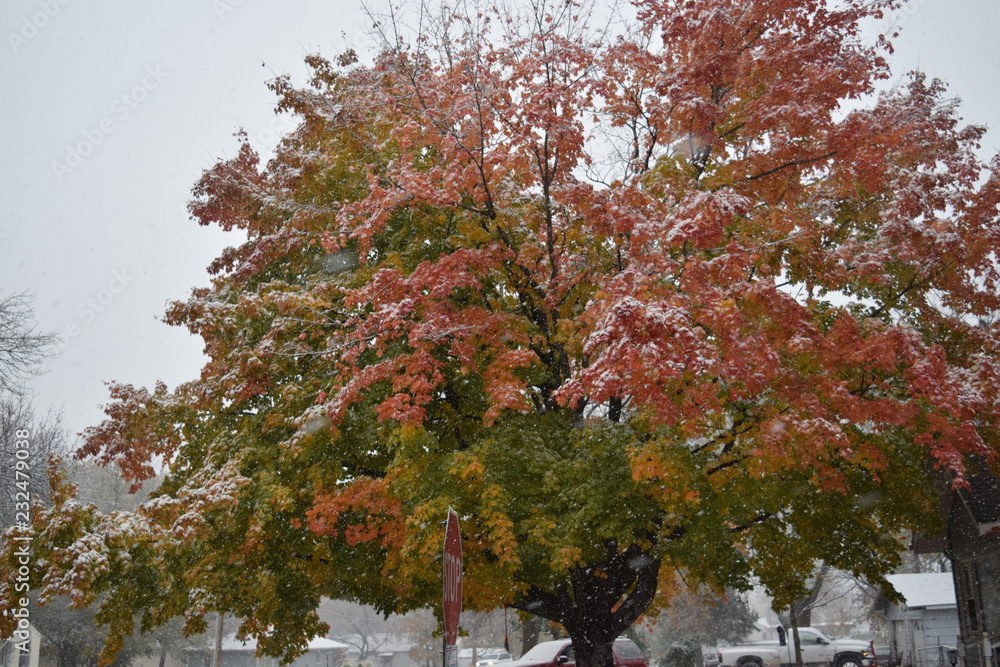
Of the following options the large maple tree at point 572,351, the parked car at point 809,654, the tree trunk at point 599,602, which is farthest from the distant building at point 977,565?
the parked car at point 809,654

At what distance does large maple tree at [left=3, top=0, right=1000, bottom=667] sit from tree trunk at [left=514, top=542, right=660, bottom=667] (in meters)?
0.05

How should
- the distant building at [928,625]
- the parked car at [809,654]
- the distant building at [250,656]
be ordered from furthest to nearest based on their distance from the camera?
the distant building at [250,656] → the distant building at [928,625] → the parked car at [809,654]

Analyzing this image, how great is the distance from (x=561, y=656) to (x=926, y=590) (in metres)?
20.9

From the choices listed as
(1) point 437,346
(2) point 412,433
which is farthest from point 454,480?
(1) point 437,346

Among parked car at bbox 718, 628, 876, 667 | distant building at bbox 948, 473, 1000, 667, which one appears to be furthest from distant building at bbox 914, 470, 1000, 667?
parked car at bbox 718, 628, 876, 667

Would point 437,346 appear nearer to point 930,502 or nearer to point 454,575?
point 454,575

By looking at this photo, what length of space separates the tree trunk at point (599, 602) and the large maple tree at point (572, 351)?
0.18 ft

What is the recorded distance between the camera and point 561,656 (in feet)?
58.9

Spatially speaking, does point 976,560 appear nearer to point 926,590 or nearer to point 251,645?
point 926,590

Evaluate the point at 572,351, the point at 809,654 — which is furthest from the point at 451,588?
the point at 809,654

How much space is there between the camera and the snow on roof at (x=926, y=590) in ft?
95.9

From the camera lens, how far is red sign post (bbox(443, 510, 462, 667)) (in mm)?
5355

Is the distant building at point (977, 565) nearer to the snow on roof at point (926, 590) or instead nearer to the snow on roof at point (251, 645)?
the snow on roof at point (926, 590)

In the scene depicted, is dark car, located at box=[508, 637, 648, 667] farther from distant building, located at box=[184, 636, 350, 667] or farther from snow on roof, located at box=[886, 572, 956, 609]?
distant building, located at box=[184, 636, 350, 667]
